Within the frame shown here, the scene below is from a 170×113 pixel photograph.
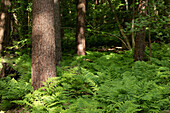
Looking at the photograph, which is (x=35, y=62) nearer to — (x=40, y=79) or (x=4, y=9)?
(x=40, y=79)

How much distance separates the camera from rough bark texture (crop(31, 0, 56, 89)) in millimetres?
4887

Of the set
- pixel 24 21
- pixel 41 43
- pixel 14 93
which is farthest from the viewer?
pixel 24 21

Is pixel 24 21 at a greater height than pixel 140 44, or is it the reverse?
pixel 24 21

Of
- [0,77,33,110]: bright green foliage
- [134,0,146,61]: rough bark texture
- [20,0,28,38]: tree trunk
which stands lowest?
[0,77,33,110]: bright green foliage

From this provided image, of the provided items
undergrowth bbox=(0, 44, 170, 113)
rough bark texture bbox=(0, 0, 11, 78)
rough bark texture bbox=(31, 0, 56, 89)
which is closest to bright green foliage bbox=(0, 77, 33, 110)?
undergrowth bbox=(0, 44, 170, 113)

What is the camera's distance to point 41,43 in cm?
490

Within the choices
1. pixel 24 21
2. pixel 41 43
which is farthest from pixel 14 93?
pixel 24 21

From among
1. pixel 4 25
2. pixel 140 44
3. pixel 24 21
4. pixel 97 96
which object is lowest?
pixel 97 96

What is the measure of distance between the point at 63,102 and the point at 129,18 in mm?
8989

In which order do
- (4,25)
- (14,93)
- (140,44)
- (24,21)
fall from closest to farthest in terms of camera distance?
(14,93) → (140,44) → (4,25) → (24,21)

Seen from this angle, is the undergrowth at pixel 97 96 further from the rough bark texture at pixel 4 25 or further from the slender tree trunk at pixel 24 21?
the slender tree trunk at pixel 24 21

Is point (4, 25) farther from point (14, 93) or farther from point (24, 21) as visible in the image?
point (14, 93)

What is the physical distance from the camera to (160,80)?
5.55 m

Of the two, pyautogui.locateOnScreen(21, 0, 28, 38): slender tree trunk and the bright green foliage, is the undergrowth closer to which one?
the bright green foliage
